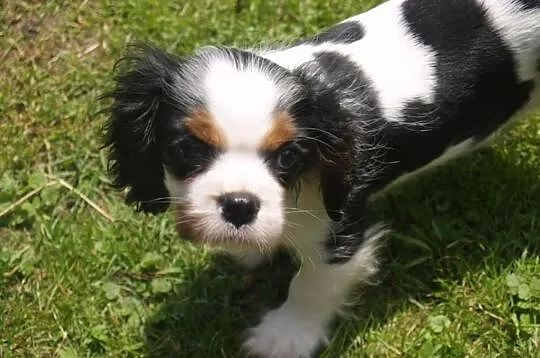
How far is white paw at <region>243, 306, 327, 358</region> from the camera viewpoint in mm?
3650

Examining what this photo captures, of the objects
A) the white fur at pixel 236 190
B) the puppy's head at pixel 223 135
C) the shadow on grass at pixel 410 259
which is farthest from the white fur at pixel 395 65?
the shadow on grass at pixel 410 259

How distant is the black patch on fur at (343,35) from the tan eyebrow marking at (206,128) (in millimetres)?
761

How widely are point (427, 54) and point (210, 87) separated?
884 mm

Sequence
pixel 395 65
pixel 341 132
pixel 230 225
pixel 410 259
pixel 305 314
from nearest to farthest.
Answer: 1. pixel 230 225
2. pixel 341 132
3. pixel 395 65
4. pixel 305 314
5. pixel 410 259

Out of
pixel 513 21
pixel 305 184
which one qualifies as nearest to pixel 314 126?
pixel 305 184

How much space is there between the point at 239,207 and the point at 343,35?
0.92 metres

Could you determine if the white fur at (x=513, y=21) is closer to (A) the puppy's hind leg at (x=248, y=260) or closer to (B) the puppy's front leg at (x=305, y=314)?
(B) the puppy's front leg at (x=305, y=314)

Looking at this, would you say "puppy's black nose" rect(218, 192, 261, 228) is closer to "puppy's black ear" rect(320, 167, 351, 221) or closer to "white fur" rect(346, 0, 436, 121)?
"puppy's black ear" rect(320, 167, 351, 221)

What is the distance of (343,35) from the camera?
337 cm

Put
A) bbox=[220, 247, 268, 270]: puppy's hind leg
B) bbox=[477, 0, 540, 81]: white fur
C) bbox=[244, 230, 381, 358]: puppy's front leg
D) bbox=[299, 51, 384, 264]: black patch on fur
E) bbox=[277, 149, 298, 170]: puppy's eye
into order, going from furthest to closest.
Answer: bbox=[220, 247, 268, 270]: puppy's hind leg, bbox=[244, 230, 381, 358]: puppy's front leg, bbox=[477, 0, 540, 81]: white fur, bbox=[299, 51, 384, 264]: black patch on fur, bbox=[277, 149, 298, 170]: puppy's eye

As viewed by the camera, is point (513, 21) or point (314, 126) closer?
point (314, 126)

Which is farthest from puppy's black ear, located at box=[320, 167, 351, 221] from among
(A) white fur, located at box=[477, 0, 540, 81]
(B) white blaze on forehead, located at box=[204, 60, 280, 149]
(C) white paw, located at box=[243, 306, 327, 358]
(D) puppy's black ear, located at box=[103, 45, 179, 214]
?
(A) white fur, located at box=[477, 0, 540, 81]

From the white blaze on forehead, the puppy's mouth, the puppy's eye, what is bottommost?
the puppy's mouth

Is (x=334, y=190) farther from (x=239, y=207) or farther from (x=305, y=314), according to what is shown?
(x=305, y=314)
